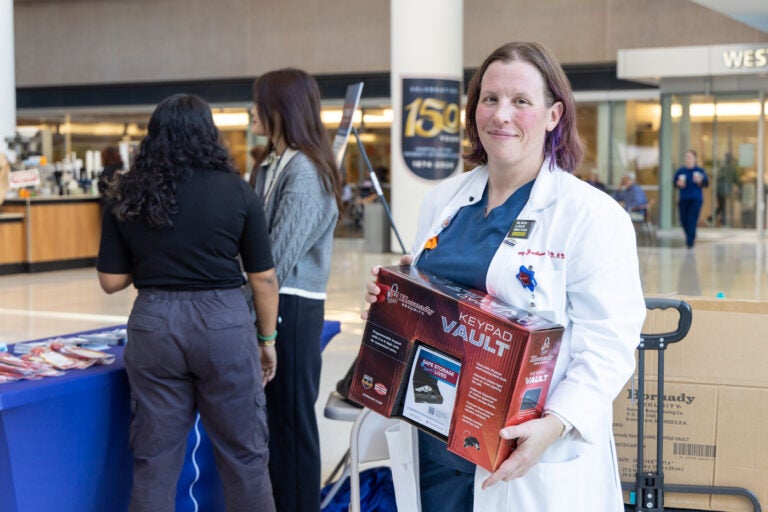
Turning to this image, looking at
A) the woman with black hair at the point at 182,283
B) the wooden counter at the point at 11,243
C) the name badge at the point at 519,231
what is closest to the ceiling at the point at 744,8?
the wooden counter at the point at 11,243

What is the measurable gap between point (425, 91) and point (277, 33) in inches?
296

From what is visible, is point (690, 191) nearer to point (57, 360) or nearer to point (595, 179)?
point (595, 179)

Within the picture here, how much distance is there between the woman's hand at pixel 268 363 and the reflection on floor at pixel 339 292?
135 centimetres

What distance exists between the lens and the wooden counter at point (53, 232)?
1238 cm

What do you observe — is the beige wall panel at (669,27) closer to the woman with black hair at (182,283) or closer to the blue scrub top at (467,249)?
the woman with black hair at (182,283)

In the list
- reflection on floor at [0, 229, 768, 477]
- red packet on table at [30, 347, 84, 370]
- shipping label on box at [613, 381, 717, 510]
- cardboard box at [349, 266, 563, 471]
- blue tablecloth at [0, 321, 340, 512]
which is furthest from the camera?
reflection on floor at [0, 229, 768, 477]

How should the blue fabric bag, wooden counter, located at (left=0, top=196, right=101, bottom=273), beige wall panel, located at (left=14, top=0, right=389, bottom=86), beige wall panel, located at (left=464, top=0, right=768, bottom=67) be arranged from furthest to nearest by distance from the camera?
beige wall panel, located at (left=14, top=0, right=389, bottom=86) < beige wall panel, located at (left=464, top=0, right=768, bottom=67) < wooden counter, located at (left=0, top=196, right=101, bottom=273) < the blue fabric bag

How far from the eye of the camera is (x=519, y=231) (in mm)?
1674

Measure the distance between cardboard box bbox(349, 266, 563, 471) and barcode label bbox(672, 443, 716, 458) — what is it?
155 centimetres

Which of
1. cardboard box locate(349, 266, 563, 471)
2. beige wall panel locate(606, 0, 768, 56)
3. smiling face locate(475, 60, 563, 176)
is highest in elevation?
beige wall panel locate(606, 0, 768, 56)

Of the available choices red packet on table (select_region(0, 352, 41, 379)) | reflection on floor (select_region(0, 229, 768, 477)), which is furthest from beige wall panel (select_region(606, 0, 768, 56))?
red packet on table (select_region(0, 352, 41, 379))

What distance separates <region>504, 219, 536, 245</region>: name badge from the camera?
1.67 meters

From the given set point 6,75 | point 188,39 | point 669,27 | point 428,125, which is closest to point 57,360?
point 428,125

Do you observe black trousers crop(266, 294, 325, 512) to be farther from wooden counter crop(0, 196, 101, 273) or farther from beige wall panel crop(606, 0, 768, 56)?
beige wall panel crop(606, 0, 768, 56)
